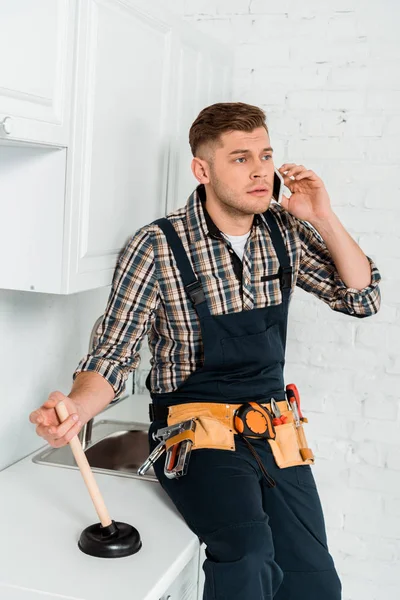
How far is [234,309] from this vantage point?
80.1 inches

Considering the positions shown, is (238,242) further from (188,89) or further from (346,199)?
(346,199)

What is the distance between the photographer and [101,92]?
177cm

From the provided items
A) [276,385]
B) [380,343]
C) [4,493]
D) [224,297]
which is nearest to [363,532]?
[380,343]

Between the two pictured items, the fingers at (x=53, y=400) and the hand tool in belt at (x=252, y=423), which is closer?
the fingers at (x=53, y=400)

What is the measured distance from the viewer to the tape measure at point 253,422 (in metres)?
1.89

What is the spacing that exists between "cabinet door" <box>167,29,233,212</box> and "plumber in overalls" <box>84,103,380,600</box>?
188 millimetres

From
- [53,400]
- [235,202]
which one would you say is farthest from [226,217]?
[53,400]

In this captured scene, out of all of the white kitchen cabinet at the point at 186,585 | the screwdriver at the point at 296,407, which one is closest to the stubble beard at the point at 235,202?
the screwdriver at the point at 296,407

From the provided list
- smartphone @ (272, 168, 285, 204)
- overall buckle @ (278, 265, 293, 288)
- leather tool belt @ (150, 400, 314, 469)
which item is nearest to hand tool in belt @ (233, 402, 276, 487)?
leather tool belt @ (150, 400, 314, 469)

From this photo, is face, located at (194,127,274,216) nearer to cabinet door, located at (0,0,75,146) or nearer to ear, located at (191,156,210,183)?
ear, located at (191,156,210,183)

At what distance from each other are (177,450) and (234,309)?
0.40 meters

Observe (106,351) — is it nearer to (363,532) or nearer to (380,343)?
(380,343)

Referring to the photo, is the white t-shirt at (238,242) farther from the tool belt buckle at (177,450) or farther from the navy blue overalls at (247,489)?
the tool belt buckle at (177,450)

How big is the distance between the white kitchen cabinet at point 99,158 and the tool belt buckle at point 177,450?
40 centimetres
